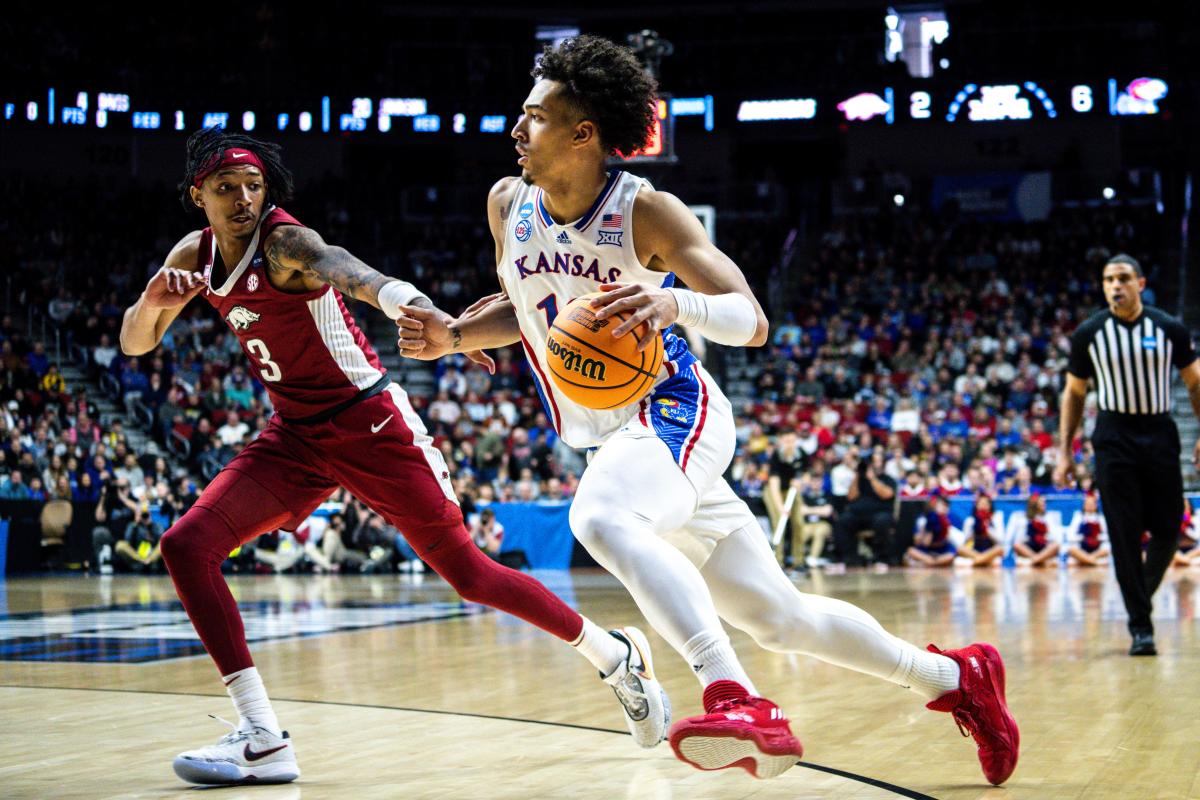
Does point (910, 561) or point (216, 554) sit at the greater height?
point (216, 554)

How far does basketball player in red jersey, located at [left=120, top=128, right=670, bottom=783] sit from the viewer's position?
425 cm

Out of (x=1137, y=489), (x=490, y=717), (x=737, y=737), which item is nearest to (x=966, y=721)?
(x=737, y=737)

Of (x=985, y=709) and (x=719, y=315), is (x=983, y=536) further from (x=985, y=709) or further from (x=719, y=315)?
(x=719, y=315)

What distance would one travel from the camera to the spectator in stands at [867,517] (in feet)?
51.8

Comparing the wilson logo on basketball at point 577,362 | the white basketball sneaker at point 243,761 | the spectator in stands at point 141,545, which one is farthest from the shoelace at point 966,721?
the spectator in stands at point 141,545

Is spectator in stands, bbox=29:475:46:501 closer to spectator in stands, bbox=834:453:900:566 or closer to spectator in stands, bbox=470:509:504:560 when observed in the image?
spectator in stands, bbox=470:509:504:560

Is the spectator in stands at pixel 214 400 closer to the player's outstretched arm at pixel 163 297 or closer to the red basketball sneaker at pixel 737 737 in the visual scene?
the player's outstretched arm at pixel 163 297

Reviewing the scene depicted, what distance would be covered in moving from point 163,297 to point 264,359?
425 millimetres

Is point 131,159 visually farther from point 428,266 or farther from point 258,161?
point 258,161

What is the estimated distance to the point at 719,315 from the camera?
3326 mm

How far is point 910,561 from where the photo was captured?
Result: 15797mm

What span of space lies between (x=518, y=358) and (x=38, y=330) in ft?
25.5

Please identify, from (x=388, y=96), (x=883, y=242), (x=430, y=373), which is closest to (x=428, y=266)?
(x=430, y=373)

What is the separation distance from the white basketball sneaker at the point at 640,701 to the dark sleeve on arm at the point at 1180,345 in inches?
161
